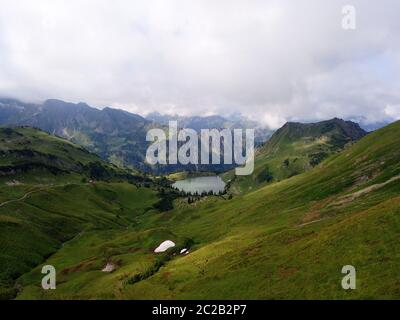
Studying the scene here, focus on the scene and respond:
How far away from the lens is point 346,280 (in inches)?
2256

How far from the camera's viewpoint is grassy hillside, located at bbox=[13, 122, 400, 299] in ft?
204

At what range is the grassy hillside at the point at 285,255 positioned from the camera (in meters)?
62.1

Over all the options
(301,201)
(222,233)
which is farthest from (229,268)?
(301,201)

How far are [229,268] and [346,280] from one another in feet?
96.4

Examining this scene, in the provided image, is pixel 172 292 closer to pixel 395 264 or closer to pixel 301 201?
pixel 395 264

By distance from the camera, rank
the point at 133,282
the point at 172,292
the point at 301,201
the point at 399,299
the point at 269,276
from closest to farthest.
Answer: the point at 399,299 → the point at 269,276 → the point at 172,292 → the point at 133,282 → the point at 301,201

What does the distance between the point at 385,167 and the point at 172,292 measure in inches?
3999

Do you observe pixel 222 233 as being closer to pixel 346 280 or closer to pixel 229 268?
pixel 229 268

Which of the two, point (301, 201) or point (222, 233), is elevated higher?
point (301, 201)

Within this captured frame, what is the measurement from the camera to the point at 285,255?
7838 cm
